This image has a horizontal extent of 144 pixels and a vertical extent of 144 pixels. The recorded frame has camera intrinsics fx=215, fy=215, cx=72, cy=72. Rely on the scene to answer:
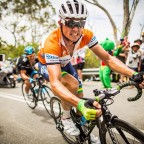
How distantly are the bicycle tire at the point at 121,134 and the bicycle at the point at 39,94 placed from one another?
3.30 m

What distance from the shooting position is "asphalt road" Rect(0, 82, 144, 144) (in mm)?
4012

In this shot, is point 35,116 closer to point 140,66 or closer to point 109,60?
point 109,60

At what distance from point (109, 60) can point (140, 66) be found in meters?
6.02

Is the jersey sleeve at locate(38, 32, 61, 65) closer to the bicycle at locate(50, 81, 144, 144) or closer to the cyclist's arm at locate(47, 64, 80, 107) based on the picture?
the cyclist's arm at locate(47, 64, 80, 107)

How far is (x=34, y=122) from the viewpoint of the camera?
201 inches

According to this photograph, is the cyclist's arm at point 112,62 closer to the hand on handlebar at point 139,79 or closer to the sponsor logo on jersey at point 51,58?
the hand on handlebar at point 139,79

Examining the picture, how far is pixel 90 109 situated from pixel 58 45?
122cm

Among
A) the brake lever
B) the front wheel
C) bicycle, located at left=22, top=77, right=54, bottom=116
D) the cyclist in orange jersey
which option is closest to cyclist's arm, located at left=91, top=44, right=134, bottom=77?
the cyclist in orange jersey

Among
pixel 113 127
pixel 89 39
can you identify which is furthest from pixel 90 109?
pixel 89 39

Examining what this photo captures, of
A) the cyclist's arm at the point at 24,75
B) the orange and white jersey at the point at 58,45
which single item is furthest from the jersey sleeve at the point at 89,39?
the cyclist's arm at the point at 24,75

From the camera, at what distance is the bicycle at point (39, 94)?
588cm

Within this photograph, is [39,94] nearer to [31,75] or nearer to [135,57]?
[31,75]

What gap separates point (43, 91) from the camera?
5.94 meters

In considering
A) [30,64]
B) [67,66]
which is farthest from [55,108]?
[30,64]
